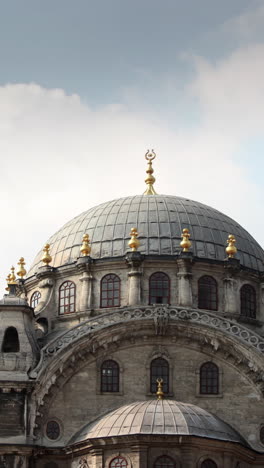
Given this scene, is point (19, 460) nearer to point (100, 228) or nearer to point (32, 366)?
point (32, 366)

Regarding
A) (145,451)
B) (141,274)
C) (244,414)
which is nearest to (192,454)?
(145,451)

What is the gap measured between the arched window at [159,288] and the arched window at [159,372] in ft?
14.6

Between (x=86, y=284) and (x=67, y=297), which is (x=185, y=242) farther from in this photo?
(x=67, y=297)

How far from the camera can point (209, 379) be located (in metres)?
56.5

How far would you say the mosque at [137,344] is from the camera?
5122 cm

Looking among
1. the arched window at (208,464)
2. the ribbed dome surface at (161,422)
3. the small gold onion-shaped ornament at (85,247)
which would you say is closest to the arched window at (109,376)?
the ribbed dome surface at (161,422)

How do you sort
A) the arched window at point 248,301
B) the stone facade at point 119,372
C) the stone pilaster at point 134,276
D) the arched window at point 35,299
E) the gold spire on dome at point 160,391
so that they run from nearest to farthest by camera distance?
1. the gold spire on dome at point 160,391
2. the stone facade at point 119,372
3. the stone pilaster at point 134,276
4. the arched window at point 248,301
5. the arched window at point 35,299

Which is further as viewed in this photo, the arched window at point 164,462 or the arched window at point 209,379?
the arched window at point 209,379

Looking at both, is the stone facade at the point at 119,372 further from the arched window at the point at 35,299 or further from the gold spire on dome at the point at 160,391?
the arched window at the point at 35,299

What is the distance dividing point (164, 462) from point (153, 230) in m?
16.8

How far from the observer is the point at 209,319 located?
5656 cm

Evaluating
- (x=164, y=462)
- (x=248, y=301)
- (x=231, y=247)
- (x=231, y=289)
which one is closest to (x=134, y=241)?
(x=231, y=247)

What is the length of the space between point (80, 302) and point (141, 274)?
3.51m

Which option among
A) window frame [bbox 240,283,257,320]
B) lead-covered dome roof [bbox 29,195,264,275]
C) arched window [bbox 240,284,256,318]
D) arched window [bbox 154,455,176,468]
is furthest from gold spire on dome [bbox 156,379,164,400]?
lead-covered dome roof [bbox 29,195,264,275]
